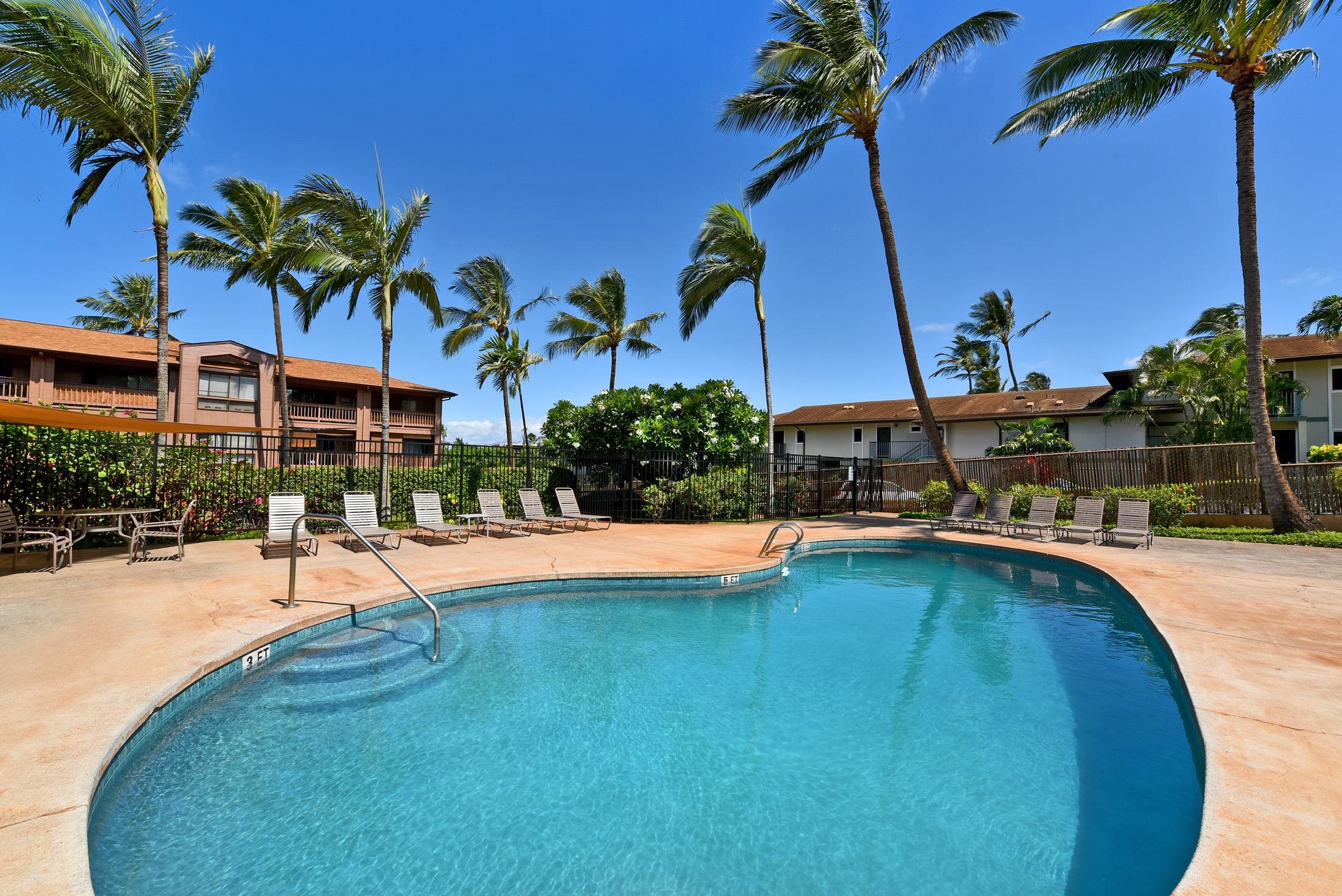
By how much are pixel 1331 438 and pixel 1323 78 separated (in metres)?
20.3

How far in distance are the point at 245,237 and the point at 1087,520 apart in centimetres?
2660

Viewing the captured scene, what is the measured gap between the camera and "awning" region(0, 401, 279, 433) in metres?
6.06

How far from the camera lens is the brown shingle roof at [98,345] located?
22.5m

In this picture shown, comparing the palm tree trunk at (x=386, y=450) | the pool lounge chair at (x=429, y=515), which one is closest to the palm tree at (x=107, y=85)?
the palm tree trunk at (x=386, y=450)

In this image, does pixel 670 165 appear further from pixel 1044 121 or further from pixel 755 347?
pixel 1044 121

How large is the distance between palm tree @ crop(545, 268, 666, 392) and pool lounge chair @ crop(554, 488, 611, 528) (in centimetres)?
1017

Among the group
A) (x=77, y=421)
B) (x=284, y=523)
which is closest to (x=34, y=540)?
(x=77, y=421)

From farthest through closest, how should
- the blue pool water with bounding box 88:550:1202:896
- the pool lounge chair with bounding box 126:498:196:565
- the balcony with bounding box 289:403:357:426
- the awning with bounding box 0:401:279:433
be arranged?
the balcony with bounding box 289:403:357:426 < the pool lounge chair with bounding box 126:498:196:565 < the awning with bounding box 0:401:279:433 < the blue pool water with bounding box 88:550:1202:896

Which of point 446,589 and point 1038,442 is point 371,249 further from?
point 1038,442

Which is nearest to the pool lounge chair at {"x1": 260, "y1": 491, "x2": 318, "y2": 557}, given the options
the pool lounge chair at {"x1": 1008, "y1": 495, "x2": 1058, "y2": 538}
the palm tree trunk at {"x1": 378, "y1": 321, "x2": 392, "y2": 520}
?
the palm tree trunk at {"x1": 378, "y1": 321, "x2": 392, "y2": 520}

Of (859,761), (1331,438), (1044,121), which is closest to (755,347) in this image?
(1044,121)

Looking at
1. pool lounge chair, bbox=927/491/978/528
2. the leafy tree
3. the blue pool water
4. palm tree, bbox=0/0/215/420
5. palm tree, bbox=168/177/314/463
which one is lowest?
the blue pool water

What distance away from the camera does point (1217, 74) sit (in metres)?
11.6

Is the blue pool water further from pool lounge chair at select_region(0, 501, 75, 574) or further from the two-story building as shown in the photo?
the two-story building
